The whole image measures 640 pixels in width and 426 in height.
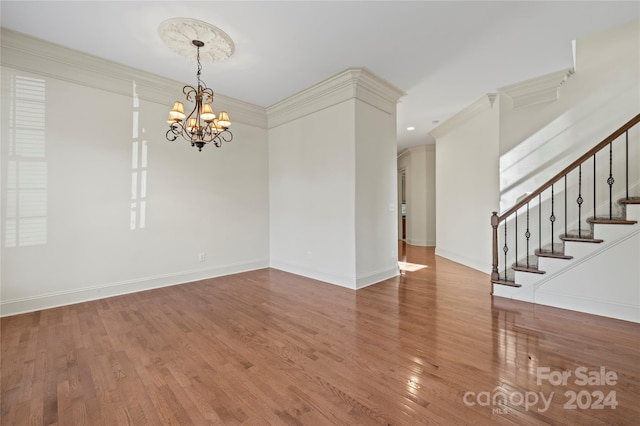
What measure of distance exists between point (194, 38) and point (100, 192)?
243cm

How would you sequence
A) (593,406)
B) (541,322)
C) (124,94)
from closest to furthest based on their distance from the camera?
(593,406)
(541,322)
(124,94)

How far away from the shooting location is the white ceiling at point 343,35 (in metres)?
2.76

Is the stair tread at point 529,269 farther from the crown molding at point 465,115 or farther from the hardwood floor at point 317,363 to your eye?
the crown molding at point 465,115

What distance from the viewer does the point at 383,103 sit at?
15.0 ft

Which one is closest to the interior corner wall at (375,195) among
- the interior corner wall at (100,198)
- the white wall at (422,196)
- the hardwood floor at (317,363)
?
the hardwood floor at (317,363)

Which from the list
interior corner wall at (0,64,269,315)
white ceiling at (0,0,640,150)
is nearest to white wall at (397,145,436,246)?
white ceiling at (0,0,640,150)

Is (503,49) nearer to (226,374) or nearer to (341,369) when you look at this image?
(341,369)

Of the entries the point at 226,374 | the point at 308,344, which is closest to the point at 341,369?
Answer: the point at 308,344

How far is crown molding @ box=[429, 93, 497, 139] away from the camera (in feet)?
16.3

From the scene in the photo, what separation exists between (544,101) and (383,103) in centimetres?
251

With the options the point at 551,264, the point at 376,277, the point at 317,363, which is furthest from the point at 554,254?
the point at 317,363

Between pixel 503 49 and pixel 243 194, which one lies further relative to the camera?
pixel 243 194

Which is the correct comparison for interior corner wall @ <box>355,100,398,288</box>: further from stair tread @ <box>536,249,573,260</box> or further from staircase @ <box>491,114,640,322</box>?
stair tread @ <box>536,249,573,260</box>

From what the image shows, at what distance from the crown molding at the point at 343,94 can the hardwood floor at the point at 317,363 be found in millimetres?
3088
